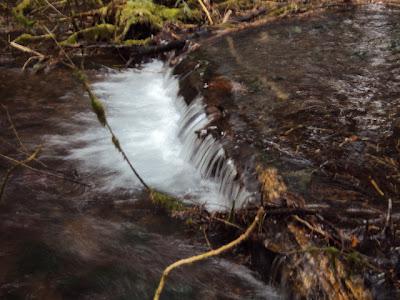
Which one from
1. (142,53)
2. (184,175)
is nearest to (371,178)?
(184,175)

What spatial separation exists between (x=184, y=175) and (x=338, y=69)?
2.87 metres

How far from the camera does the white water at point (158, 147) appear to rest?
493cm

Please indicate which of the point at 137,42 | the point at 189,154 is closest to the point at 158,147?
the point at 189,154

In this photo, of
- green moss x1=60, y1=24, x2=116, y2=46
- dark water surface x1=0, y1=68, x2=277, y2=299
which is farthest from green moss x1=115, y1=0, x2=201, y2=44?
dark water surface x1=0, y1=68, x2=277, y2=299

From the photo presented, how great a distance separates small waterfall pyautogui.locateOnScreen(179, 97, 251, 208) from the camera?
14.6ft

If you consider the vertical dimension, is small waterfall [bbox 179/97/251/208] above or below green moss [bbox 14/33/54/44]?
below

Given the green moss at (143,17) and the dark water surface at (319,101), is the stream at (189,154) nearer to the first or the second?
the dark water surface at (319,101)

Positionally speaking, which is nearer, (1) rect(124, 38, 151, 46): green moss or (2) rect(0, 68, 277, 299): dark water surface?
(2) rect(0, 68, 277, 299): dark water surface

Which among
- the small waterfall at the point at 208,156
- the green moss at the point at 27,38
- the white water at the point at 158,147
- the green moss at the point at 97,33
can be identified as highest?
the green moss at the point at 27,38

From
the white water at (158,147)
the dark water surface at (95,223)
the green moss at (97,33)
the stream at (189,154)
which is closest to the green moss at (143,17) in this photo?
the green moss at (97,33)

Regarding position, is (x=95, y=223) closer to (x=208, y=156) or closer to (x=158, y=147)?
(x=208, y=156)

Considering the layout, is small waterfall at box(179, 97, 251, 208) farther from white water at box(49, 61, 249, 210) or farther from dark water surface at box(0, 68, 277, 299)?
dark water surface at box(0, 68, 277, 299)

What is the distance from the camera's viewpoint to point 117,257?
4.09 meters

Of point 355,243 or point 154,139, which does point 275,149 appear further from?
point 154,139
